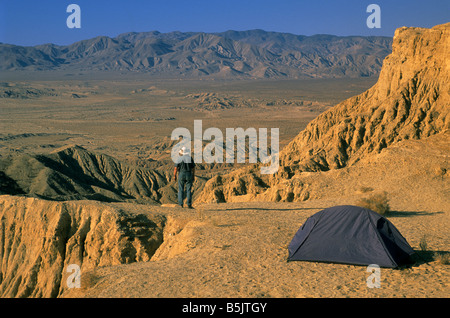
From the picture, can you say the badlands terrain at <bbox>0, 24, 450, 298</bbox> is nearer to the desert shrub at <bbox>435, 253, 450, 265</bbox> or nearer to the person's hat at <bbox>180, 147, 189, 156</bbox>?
the desert shrub at <bbox>435, 253, 450, 265</bbox>

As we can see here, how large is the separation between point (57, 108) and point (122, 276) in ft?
366

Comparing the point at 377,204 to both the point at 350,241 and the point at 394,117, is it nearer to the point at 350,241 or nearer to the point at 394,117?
the point at 350,241

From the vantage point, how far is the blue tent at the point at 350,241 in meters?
8.30

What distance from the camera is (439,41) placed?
79.2ft

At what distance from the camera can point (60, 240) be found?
13.6 m

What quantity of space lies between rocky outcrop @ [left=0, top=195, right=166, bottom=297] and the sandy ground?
1297 mm

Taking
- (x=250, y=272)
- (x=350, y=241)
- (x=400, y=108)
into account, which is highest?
(x=400, y=108)

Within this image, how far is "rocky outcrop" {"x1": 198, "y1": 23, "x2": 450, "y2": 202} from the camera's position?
76.6 feet

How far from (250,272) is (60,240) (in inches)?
311

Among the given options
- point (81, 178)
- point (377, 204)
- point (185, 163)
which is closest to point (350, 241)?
point (377, 204)

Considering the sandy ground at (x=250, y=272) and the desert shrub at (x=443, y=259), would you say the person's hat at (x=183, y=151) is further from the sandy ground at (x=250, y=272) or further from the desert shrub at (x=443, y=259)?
the desert shrub at (x=443, y=259)

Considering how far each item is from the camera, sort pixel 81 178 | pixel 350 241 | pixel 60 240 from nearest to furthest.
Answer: pixel 350 241 < pixel 60 240 < pixel 81 178

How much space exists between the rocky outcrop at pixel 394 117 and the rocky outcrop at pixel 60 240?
964cm

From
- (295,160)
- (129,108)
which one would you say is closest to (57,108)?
(129,108)
